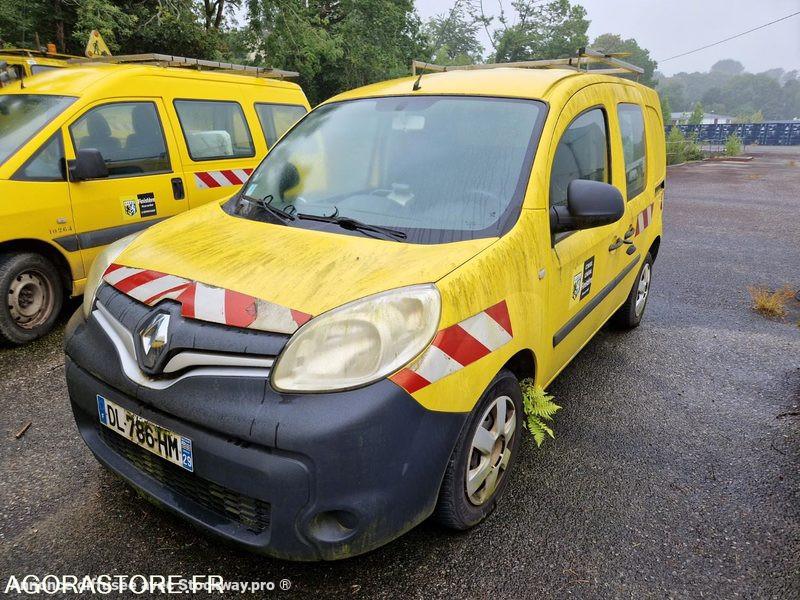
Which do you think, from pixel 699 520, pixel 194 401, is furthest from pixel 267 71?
pixel 699 520

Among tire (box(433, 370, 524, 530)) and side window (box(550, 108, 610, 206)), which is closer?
tire (box(433, 370, 524, 530))

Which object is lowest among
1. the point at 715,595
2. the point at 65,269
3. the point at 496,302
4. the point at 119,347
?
the point at 715,595

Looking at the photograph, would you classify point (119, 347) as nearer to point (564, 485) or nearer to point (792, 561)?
point (564, 485)

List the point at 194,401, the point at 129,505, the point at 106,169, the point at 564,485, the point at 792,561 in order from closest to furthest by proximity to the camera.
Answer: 1. the point at 194,401
2. the point at 792,561
3. the point at 129,505
4. the point at 564,485
5. the point at 106,169

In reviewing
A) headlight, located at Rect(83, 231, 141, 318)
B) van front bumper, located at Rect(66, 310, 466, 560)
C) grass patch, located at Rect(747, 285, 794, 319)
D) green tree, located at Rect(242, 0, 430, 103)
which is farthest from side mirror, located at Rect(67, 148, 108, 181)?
green tree, located at Rect(242, 0, 430, 103)

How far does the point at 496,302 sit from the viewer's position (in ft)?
6.58

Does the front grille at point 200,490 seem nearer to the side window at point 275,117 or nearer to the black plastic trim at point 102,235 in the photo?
the black plastic trim at point 102,235

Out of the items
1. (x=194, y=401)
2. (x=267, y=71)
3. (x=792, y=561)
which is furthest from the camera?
(x=267, y=71)

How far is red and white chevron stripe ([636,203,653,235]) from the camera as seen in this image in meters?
3.69

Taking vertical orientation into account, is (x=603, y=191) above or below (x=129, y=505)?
above

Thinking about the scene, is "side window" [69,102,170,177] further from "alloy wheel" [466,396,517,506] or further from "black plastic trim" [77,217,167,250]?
"alloy wheel" [466,396,517,506]

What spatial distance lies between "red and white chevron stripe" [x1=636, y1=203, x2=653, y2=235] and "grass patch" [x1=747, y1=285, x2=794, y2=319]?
175 cm

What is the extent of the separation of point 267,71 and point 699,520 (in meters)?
5.63

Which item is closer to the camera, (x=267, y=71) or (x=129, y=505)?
(x=129, y=505)
